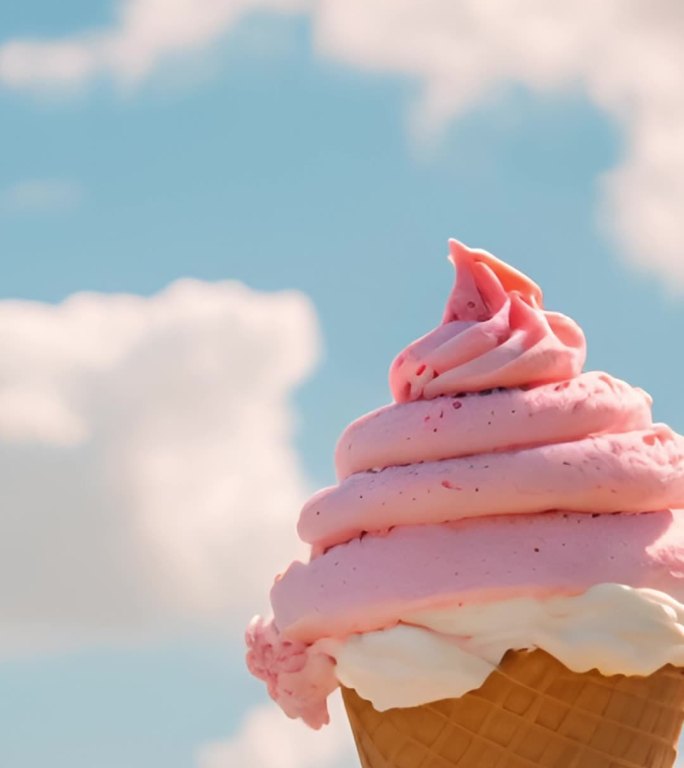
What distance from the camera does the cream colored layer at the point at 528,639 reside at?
5.92 m

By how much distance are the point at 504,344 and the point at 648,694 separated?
1.52 m

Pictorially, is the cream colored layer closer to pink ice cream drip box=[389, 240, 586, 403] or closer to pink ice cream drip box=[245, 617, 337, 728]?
pink ice cream drip box=[245, 617, 337, 728]

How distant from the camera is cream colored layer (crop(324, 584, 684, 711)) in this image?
5918 millimetres

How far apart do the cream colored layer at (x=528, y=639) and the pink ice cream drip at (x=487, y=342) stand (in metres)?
0.96

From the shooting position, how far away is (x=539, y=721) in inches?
235

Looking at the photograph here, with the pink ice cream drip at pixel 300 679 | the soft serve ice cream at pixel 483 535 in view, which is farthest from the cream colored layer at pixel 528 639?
the pink ice cream drip at pixel 300 679

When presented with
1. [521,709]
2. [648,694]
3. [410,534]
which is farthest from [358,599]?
[648,694]

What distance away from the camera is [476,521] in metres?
6.11

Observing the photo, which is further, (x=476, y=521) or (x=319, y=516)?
(x=319, y=516)

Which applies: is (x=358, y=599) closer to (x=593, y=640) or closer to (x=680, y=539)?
→ (x=593, y=640)

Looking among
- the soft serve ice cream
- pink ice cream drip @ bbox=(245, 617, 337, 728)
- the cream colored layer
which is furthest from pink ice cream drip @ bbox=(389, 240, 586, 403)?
pink ice cream drip @ bbox=(245, 617, 337, 728)

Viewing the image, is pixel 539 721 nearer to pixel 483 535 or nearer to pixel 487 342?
pixel 483 535

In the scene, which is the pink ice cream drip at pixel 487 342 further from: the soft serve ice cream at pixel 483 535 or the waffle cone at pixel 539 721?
the waffle cone at pixel 539 721

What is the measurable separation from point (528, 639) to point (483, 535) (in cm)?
43
